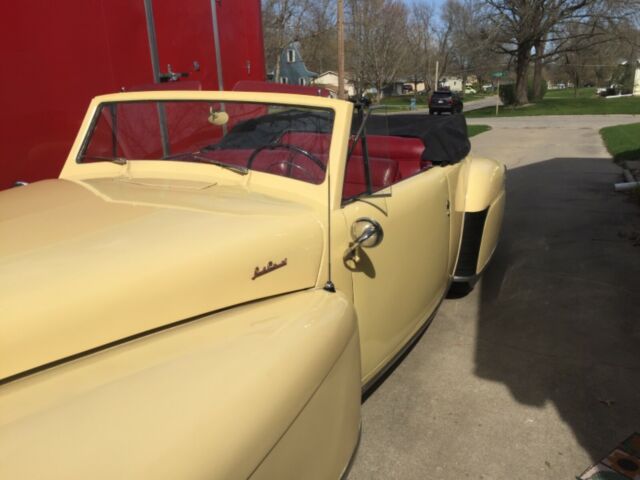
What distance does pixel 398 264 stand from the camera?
2.21 m

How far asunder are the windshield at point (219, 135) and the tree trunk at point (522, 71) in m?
32.7

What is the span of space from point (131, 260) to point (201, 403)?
482 mm

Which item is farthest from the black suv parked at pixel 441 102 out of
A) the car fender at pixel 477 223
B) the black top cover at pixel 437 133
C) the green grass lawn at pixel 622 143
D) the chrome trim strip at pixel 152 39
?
the car fender at pixel 477 223

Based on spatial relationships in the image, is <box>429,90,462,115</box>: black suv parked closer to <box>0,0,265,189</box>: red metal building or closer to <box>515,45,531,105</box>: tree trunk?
<box>515,45,531,105</box>: tree trunk

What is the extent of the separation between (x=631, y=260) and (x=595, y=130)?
1409cm

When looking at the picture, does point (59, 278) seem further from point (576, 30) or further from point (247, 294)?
point (576, 30)

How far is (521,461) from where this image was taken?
2.13 meters

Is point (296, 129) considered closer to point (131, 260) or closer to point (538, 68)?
point (131, 260)

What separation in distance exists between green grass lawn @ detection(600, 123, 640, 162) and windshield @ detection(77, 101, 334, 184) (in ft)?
29.5

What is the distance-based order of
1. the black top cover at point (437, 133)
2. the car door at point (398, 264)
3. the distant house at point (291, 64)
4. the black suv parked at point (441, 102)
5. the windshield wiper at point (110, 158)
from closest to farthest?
the car door at point (398, 264) < the windshield wiper at point (110, 158) < the black top cover at point (437, 133) < the black suv parked at point (441, 102) < the distant house at point (291, 64)

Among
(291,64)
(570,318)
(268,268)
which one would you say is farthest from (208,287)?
(291,64)

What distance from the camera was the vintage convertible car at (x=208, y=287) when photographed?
3.54ft

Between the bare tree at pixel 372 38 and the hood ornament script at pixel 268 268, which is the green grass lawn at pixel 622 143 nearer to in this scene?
the hood ornament script at pixel 268 268

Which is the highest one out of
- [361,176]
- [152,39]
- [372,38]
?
[372,38]
